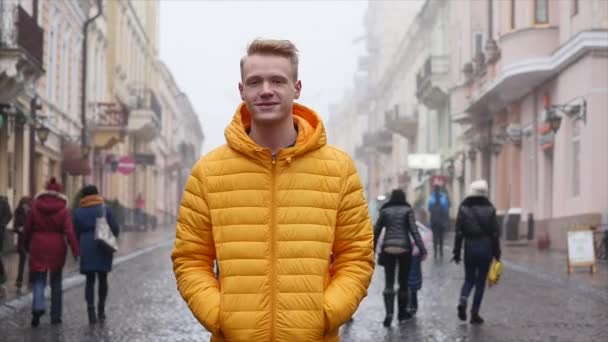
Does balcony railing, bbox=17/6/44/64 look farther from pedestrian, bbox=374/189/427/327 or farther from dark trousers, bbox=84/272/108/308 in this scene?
pedestrian, bbox=374/189/427/327

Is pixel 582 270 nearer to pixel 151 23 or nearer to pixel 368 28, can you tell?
pixel 151 23

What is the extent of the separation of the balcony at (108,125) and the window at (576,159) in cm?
1970

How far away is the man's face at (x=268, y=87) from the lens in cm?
382

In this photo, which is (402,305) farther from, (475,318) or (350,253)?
(350,253)

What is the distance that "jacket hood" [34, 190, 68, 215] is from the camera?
12.5 m

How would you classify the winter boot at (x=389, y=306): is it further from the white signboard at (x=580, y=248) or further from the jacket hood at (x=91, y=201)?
the white signboard at (x=580, y=248)

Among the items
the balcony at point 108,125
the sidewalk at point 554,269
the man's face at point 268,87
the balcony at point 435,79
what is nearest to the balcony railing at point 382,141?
the balcony at point 435,79

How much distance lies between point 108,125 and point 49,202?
31.9 m

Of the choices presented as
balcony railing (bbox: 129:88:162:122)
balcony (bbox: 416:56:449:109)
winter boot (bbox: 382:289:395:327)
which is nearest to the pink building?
balcony (bbox: 416:56:449:109)

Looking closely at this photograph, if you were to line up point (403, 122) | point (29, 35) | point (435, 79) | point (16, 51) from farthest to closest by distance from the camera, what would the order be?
point (403, 122), point (435, 79), point (29, 35), point (16, 51)

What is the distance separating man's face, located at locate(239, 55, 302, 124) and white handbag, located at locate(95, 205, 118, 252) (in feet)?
29.2

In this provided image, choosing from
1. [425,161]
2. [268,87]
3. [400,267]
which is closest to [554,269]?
[400,267]

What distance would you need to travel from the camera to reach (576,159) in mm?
29547

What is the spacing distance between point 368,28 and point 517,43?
3079 inches
